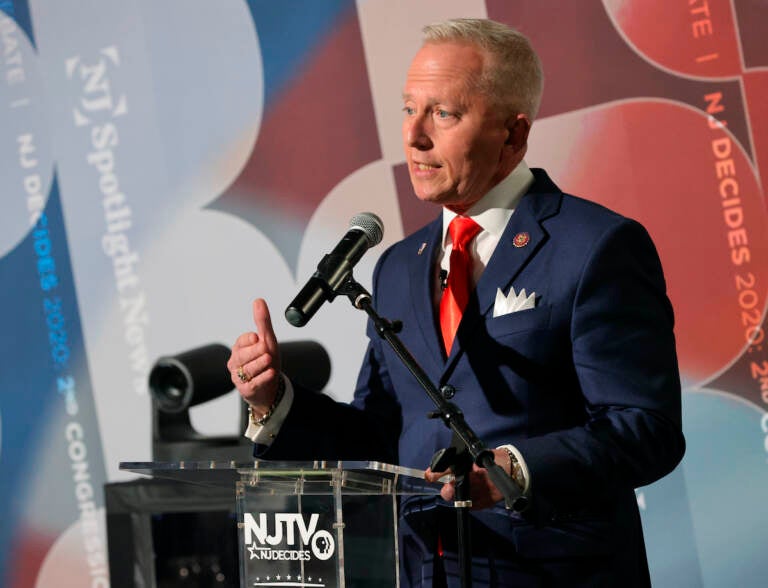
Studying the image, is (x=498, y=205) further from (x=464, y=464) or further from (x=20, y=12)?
(x=20, y=12)

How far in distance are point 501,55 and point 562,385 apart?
683 millimetres

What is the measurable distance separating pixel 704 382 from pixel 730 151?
0.69m

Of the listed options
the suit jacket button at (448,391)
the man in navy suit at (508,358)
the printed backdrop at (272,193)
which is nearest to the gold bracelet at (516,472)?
the man in navy suit at (508,358)

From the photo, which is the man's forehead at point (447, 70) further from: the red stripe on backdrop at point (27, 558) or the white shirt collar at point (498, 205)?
the red stripe on backdrop at point (27, 558)

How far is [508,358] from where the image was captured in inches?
83.4

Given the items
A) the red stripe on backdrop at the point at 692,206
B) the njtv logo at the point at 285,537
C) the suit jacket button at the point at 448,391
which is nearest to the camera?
the njtv logo at the point at 285,537

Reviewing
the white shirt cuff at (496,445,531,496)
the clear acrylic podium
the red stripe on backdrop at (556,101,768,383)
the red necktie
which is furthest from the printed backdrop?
the clear acrylic podium

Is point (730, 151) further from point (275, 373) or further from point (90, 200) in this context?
point (90, 200)

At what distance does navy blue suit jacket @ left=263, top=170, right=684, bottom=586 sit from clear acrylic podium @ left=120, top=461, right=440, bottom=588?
0.25 metres

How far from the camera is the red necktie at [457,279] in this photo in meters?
2.21

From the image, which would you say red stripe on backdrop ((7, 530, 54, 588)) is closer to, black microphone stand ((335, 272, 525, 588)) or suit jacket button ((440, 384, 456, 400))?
suit jacket button ((440, 384, 456, 400))

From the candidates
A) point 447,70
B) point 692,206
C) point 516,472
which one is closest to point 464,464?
point 516,472

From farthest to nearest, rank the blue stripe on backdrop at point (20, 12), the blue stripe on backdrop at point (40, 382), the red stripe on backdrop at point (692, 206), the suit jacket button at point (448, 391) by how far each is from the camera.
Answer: the blue stripe on backdrop at point (20, 12), the blue stripe on backdrop at point (40, 382), the red stripe on backdrop at point (692, 206), the suit jacket button at point (448, 391)

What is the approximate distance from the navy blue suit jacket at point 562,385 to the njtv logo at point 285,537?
305 millimetres
